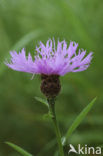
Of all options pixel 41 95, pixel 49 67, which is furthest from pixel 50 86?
pixel 41 95

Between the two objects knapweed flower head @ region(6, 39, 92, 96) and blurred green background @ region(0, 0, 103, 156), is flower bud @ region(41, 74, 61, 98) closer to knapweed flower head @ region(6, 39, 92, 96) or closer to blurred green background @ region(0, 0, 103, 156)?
knapweed flower head @ region(6, 39, 92, 96)

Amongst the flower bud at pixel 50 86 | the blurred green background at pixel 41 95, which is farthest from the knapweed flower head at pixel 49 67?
the blurred green background at pixel 41 95

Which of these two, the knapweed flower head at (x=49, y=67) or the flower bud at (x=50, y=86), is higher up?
the knapweed flower head at (x=49, y=67)

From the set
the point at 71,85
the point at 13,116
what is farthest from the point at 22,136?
the point at 71,85

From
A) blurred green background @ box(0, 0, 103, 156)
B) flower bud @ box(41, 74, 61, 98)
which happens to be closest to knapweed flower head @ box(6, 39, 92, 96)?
flower bud @ box(41, 74, 61, 98)

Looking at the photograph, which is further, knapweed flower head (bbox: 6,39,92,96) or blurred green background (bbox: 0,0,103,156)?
blurred green background (bbox: 0,0,103,156)

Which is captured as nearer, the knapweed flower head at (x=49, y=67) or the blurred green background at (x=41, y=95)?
the knapweed flower head at (x=49, y=67)

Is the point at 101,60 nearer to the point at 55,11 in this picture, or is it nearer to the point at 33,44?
the point at 33,44

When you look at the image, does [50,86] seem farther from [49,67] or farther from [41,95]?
[41,95]

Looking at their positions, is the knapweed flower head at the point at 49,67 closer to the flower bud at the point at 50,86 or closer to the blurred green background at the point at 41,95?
the flower bud at the point at 50,86
